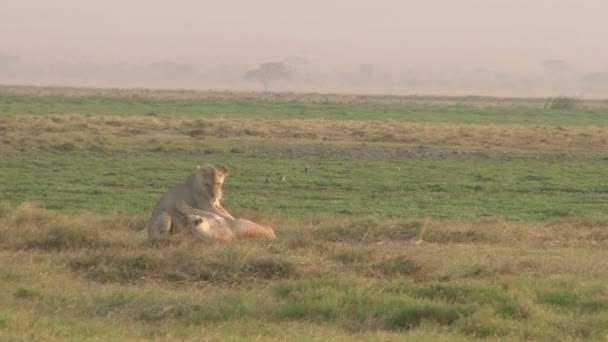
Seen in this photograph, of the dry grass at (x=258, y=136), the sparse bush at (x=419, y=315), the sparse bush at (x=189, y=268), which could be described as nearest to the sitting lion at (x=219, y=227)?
the sparse bush at (x=189, y=268)

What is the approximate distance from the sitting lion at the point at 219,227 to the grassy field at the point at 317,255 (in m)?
0.22

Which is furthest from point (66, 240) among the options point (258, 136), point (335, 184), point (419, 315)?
point (258, 136)

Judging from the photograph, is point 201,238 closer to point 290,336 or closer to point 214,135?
point 290,336

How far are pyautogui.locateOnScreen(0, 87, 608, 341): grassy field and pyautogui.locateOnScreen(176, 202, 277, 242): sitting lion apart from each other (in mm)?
215

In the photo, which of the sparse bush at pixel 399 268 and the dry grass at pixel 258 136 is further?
the dry grass at pixel 258 136

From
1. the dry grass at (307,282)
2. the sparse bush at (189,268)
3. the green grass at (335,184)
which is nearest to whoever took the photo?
the dry grass at (307,282)

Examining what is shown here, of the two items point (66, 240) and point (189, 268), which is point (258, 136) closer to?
point (66, 240)

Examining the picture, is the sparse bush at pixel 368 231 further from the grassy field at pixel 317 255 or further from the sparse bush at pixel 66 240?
the sparse bush at pixel 66 240

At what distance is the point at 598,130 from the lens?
42.9 metres

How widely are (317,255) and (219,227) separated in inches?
68.0

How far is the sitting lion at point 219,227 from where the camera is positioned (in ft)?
41.9

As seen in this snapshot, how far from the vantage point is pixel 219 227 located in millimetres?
13000

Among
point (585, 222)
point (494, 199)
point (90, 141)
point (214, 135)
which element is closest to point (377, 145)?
point (214, 135)

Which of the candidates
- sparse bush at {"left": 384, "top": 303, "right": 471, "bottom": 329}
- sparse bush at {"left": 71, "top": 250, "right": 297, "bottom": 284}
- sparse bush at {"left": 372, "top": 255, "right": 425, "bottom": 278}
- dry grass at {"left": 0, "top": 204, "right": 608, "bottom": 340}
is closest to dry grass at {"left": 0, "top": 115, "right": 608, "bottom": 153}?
dry grass at {"left": 0, "top": 204, "right": 608, "bottom": 340}
